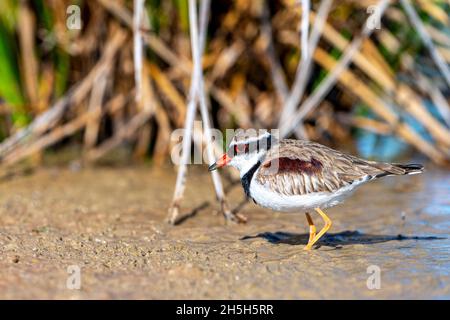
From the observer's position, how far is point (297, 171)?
5145 millimetres

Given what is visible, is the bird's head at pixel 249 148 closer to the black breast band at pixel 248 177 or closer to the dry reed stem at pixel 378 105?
the black breast band at pixel 248 177

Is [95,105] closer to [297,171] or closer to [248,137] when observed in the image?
[248,137]

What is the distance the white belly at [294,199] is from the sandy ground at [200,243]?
0.33m

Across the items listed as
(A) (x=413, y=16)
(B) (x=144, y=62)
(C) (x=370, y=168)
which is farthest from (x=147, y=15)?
(C) (x=370, y=168)

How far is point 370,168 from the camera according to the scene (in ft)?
17.2

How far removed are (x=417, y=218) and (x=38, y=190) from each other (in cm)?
361

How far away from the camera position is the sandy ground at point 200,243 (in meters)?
4.30

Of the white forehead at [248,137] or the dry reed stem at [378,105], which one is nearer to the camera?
the white forehead at [248,137]

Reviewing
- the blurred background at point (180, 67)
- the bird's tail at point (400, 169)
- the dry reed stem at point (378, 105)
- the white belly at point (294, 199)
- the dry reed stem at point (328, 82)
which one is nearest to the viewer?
the white belly at point (294, 199)

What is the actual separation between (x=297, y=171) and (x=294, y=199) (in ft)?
0.80

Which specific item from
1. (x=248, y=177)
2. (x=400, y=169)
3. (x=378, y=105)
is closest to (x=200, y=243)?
(x=248, y=177)

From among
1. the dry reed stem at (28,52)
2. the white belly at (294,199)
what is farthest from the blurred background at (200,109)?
the white belly at (294,199)

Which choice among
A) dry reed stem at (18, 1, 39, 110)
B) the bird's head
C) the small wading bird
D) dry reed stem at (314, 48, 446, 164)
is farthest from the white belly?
dry reed stem at (18, 1, 39, 110)
